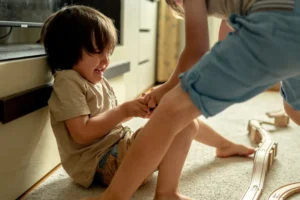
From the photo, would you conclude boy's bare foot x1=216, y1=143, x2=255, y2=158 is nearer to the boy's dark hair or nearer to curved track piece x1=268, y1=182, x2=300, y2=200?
curved track piece x1=268, y1=182, x2=300, y2=200

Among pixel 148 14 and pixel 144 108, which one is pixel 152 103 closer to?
pixel 144 108

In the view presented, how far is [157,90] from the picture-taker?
846 millimetres

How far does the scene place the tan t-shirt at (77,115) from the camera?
84 centimetres

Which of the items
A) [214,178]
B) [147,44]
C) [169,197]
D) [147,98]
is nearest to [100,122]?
[147,98]

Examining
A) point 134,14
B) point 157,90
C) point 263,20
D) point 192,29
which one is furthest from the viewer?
point 134,14

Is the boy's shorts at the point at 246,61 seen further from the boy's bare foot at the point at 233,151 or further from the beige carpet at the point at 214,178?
the boy's bare foot at the point at 233,151

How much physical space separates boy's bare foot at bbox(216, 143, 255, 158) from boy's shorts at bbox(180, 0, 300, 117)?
52 centimetres

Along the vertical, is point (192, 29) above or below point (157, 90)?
above

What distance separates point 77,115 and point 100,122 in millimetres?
63

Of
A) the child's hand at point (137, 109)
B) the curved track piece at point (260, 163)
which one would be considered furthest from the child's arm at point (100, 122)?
the curved track piece at point (260, 163)

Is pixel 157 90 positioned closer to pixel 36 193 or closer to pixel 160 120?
pixel 160 120

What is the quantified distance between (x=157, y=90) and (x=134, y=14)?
1.05m

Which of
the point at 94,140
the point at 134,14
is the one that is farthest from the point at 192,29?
the point at 134,14

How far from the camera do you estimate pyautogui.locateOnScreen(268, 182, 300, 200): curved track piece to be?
85 centimetres
